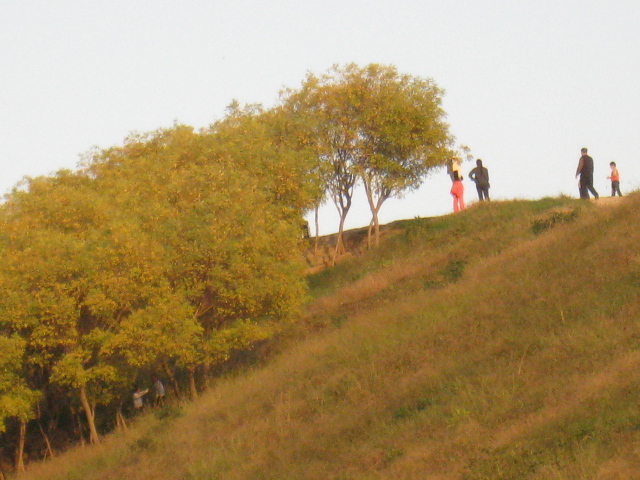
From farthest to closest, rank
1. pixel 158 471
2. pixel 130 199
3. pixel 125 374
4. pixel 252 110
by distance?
1. pixel 252 110
2. pixel 130 199
3. pixel 125 374
4. pixel 158 471

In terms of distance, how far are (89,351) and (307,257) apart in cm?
1718

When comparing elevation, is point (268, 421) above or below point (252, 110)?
below

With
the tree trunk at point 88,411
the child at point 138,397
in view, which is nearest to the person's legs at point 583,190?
the child at point 138,397

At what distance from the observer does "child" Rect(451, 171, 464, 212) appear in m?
37.1

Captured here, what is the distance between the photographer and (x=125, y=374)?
25.5m

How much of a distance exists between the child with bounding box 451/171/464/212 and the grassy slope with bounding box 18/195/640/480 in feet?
23.1

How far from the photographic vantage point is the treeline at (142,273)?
23.7 meters

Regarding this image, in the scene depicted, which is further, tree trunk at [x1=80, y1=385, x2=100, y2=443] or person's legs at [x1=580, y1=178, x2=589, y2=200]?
person's legs at [x1=580, y1=178, x2=589, y2=200]

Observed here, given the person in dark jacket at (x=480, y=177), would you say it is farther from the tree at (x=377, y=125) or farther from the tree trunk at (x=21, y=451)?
the tree trunk at (x=21, y=451)

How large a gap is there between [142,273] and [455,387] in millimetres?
10287

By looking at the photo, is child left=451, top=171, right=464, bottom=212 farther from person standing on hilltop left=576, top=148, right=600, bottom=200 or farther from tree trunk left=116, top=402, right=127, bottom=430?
tree trunk left=116, top=402, right=127, bottom=430

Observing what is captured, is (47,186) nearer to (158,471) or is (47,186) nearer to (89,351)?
(89,351)

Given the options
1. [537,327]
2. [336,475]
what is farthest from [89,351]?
[537,327]

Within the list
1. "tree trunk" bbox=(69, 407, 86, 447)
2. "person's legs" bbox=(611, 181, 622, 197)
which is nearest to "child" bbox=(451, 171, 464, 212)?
"person's legs" bbox=(611, 181, 622, 197)
